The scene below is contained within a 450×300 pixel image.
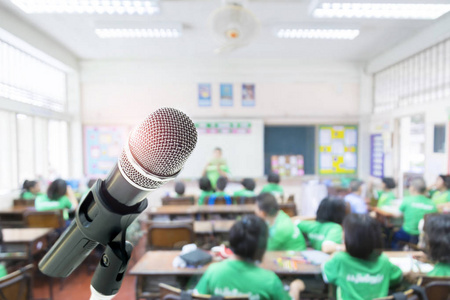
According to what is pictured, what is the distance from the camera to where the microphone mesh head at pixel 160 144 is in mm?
432

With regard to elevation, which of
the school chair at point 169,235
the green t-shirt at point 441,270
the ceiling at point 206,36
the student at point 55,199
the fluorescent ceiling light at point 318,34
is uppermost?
the ceiling at point 206,36

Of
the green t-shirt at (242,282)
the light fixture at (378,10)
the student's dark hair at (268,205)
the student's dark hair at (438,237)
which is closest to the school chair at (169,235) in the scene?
the student's dark hair at (268,205)

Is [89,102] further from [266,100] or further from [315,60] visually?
[315,60]

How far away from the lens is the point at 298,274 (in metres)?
1.92

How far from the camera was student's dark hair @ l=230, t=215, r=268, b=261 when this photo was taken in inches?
61.6

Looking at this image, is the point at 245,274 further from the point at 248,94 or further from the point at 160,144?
the point at 248,94

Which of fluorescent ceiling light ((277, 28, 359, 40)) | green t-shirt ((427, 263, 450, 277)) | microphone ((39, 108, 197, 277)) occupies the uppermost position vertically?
fluorescent ceiling light ((277, 28, 359, 40))

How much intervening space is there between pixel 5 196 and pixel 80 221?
4.86m

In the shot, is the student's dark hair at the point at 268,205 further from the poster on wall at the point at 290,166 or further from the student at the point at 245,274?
the poster on wall at the point at 290,166

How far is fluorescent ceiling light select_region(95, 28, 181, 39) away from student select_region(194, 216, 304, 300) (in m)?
3.60

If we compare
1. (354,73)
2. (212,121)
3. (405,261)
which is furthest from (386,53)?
(405,261)

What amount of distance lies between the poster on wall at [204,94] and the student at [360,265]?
4814 millimetres

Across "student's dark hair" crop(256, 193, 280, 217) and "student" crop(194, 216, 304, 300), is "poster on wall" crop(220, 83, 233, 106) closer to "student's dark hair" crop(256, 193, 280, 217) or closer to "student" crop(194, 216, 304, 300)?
"student's dark hair" crop(256, 193, 280, 217)

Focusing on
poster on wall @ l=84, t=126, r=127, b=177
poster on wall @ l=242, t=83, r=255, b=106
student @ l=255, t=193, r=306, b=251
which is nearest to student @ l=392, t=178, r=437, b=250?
student @ l=255, t=193, r=306, b=251
